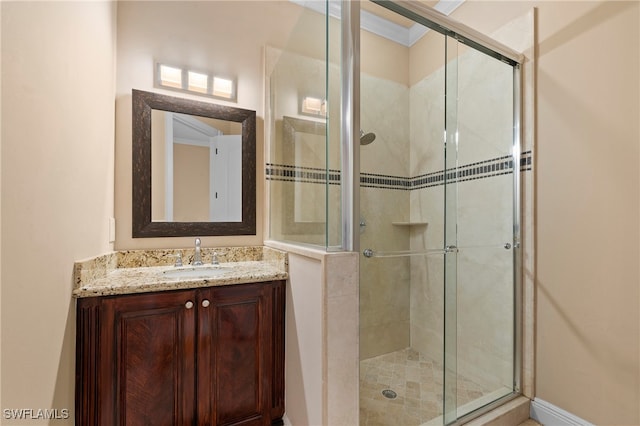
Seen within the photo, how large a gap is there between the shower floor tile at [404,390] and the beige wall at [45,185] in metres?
1.31

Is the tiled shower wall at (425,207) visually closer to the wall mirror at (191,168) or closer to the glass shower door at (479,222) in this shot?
the glass shower door at (479,222)

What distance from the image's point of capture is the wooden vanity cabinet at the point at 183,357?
1194 millimetres

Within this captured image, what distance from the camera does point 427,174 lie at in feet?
6.23

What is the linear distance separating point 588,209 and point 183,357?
2.13 metres

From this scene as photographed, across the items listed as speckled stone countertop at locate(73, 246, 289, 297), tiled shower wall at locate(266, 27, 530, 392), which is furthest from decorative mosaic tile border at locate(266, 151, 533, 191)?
speckled stone countertop at locate(73, 246, 289, 297)

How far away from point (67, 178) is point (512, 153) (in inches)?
89.7

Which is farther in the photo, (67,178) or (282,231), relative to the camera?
(282,231)

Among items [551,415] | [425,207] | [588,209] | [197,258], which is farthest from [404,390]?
[197,258]

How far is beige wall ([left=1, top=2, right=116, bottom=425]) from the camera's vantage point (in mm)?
754

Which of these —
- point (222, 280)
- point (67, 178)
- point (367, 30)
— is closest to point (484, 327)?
point (222, 280)

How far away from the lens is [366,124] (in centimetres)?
165

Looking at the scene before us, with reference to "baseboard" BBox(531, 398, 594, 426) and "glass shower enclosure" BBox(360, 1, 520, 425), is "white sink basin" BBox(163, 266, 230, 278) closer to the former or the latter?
"glass shower enclosure" BBox(360, 1, 520, 425)

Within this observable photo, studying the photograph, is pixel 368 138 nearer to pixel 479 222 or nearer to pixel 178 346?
pixel 479 222

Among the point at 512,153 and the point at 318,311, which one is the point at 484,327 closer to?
the point at 512,153
